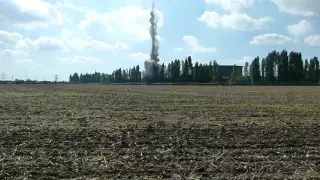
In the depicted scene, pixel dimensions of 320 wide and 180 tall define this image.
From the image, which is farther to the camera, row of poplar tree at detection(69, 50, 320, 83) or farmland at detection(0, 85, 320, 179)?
row of poplar tree at detection(69, 50, 320, 83)

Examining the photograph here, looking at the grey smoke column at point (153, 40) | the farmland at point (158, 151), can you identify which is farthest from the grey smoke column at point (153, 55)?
the farmland at point (158, 151)

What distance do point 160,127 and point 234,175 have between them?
8346mm

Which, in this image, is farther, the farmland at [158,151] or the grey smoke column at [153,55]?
the grey smoke column at [153,55]

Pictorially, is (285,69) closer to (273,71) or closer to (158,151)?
(273,71)

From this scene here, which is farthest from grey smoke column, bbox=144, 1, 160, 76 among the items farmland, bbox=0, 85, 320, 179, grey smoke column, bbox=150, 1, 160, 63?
farmland, bbox=0, 85, 320, 179

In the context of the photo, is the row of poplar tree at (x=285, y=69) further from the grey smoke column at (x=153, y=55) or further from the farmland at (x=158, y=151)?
the farmland at (x=158, y=151)

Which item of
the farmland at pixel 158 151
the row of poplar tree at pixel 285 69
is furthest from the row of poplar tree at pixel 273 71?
the farmland at pixel 158 151

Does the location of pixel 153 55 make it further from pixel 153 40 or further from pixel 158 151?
pixel 158 151

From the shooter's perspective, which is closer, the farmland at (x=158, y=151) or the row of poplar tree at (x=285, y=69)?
the farmland at (x=158, y=151)

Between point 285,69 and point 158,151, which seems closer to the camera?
point 158,151

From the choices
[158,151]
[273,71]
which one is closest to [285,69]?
[273,71]

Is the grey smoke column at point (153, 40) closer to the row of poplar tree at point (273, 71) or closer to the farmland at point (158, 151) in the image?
the row of poplar tree at point (273, 71)

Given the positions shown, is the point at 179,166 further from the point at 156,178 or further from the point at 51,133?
the point at 51,133

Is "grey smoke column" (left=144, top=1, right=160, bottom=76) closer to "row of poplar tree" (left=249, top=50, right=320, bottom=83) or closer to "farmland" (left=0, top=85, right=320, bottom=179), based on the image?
"row of poplar tree" (left=249, top=50, right=320, bottom=83)
